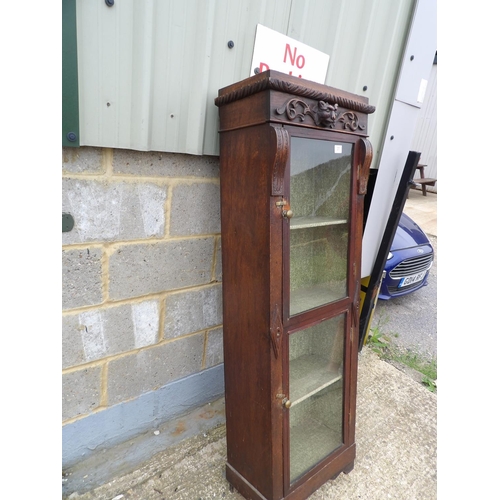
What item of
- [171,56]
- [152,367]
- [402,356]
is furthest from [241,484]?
[402,356]

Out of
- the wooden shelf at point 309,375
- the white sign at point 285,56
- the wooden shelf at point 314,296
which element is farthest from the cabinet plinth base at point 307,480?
the white sign at point 285,56

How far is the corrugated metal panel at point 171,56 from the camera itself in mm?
1119

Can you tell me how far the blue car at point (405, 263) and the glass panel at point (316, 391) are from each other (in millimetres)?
2063

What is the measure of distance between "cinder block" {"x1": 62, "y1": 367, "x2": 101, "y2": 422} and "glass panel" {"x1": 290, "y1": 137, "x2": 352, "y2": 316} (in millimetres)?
889

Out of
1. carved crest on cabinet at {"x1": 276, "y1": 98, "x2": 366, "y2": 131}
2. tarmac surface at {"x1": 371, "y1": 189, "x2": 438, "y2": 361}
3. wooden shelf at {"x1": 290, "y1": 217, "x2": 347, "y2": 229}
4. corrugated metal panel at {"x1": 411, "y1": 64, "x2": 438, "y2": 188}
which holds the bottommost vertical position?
tarmac surface at {"x1": 371, "y1": 189, "x2": 438, "y2": 361}

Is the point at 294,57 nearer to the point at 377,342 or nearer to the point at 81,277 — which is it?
the point at 81,277

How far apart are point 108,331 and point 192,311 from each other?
393mm

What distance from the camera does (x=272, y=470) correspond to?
133 centimetres

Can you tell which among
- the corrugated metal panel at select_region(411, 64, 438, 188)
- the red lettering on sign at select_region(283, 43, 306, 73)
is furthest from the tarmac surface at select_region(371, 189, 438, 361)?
the corrugated metal panel at select_region(411, 64, 438, 188)

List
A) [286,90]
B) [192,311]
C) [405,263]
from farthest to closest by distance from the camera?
[405,263]
[192,311]
[286,90]

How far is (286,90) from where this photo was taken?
1.13m

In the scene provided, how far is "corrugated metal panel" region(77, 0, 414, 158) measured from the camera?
3.67 ft

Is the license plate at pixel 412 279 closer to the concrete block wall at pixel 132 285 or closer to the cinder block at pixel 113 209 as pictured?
the concrete block wall at pixel 132 285

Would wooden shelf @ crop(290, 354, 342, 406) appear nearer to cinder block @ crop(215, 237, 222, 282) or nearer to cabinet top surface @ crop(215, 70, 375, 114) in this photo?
cinder block @ crop(215, 237, 222, 282)
